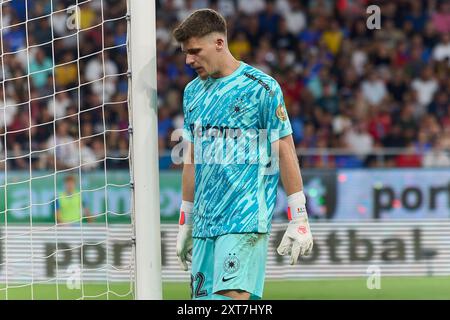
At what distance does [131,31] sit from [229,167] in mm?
1089

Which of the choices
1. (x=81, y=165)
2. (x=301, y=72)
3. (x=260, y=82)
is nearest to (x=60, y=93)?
(x=301, y=72)

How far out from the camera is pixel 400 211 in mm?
12195

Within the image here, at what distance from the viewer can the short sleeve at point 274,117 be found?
5.36 meters

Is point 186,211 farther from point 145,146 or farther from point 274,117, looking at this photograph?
point 274,117

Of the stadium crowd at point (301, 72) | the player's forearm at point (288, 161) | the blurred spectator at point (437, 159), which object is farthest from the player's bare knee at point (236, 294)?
the blurred spectator at point (437, 159)

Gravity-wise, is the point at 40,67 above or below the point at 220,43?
above

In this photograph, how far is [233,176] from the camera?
5344 millimetres

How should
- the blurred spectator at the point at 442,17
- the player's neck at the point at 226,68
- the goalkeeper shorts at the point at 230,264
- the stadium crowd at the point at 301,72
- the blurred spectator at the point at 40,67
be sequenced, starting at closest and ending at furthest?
the goalkeeper shorts at the point at 230,264 < the player's neck at the point at 226,68 < the stadium crowd at the point at 301,72 < the blurred spectator at the point at 40,67 < the blurred spectator at the point at 442,17

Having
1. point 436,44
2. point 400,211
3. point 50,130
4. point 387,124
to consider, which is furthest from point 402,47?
point 50,130

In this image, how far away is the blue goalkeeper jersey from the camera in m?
5.32

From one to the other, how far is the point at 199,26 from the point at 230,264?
4.03ft

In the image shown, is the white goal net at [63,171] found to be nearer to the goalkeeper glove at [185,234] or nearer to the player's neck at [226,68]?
the goalkeeper glove at [185,234]

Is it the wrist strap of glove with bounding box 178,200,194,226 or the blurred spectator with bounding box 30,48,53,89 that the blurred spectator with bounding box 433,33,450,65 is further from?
the wrist strap of glove with bounding box 178,200,194,226
